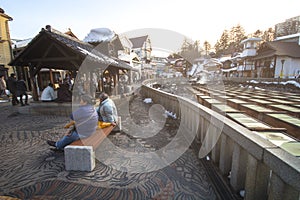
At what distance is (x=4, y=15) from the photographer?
15.1 meters

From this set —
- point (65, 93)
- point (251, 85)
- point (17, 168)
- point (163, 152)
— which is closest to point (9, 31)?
point (65, 93)

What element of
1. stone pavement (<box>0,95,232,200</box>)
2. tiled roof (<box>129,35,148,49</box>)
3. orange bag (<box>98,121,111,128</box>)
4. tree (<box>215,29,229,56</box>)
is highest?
tree (<box>215,29,229,56</box>)

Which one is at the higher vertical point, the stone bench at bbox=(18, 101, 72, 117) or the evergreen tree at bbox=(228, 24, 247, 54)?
the evergreen tree at bbox=(228, 24, 247, 54)

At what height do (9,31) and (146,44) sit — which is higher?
(146,44)

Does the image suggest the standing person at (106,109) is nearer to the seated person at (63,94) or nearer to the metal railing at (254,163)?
the metal railing at (254,163)

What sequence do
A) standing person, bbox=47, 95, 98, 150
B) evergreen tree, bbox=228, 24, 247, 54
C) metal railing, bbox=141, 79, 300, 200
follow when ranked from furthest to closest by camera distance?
evergreen tree, bbox=228, 24, 247, 54 → standing person, bbox=47, 95, 98, 150 → metal railing, bbox=141, 79, 300, 200

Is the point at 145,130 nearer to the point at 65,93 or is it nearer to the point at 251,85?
the point at 65,93

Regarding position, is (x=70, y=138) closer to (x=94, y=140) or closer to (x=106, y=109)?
(x=94, y=140)

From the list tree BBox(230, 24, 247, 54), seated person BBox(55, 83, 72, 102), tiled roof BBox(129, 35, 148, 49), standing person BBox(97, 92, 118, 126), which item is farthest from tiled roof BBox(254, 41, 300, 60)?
tree BBox(230, 24, 247, 54)

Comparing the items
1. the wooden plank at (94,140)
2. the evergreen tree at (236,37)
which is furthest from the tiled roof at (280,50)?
the evergreen tree at (236,37)

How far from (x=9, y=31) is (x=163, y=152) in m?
21.4

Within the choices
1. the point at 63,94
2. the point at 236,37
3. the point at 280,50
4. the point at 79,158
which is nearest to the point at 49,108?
the point at 63,94

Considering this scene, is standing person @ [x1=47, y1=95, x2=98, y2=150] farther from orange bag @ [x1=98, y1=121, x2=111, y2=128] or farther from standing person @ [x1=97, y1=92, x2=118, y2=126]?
standing person @ [x1=97, y1=92, x2=118, y2=126]

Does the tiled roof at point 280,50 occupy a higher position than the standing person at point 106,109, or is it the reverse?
the tiled roof at point 280,50
